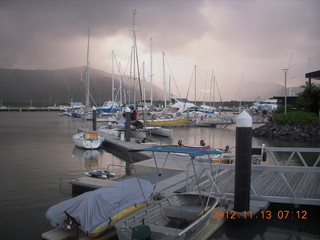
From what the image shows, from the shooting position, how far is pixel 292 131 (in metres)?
40.6

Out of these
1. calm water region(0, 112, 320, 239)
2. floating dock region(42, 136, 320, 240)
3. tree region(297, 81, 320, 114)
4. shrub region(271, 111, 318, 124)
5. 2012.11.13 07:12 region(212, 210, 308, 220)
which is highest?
tree region(297, 81, 320, 114)

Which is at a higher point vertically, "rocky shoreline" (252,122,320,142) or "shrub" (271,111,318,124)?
"shrub" (271,111,318,124)

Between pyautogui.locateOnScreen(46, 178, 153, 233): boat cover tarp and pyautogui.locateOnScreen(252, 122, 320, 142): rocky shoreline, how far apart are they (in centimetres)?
3319

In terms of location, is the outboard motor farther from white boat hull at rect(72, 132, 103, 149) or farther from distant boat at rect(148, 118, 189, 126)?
distant boat at rect(148, 118, 189, 126)

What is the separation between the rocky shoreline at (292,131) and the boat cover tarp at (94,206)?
1307 inches

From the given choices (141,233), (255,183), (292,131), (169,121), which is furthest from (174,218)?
(169,121)

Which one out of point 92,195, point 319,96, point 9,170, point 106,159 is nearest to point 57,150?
point 106,159

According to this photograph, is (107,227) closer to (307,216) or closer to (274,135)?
(307,216)

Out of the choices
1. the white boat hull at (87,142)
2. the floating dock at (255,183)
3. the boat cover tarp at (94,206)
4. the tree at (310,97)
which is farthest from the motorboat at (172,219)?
the tree at (310,97)

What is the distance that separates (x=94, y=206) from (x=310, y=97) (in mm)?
41350

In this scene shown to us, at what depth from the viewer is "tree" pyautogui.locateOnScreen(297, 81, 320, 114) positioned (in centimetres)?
4253

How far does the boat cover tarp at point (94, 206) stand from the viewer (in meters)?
8.56

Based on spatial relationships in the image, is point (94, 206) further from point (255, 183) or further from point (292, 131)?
point (292, 131)

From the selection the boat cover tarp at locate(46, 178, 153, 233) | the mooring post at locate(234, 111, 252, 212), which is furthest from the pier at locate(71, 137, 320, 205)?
the boat cover tarp at locate(46, 178, 153, 233)
